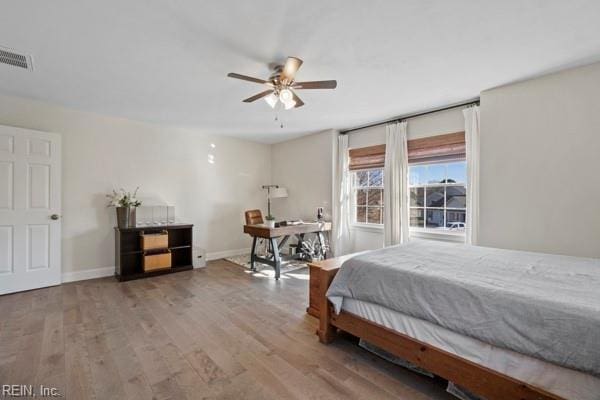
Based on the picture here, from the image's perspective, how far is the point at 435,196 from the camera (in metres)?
3.75

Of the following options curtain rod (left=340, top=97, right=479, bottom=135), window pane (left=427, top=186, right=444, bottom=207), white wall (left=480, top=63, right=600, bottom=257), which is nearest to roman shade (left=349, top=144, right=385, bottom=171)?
curtain rod (left=340, top=97, right=479, bottom=135)

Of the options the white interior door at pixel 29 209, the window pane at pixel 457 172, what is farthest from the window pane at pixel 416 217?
the white interior door at pixel 29 209

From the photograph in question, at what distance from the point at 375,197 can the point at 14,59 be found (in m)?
4.55

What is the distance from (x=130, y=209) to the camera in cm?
390

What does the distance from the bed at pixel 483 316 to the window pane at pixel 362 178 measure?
2527mm

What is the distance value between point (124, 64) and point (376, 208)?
12.5 feet

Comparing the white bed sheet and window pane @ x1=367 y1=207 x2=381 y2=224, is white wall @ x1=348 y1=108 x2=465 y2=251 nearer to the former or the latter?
window pane @ x1=367 y1=207 x2=381 y2=224

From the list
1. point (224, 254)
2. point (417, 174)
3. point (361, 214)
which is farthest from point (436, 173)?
point (224, 254)

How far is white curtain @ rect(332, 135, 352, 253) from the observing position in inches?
183

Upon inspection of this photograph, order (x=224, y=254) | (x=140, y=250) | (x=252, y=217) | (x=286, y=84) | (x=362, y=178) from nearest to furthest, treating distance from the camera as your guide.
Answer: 1. (x=286, y=84)
2. (x=140, y=250)
3. (x=362, y=178)
4. (x=252, y=217)
5. (x=224, y=254)

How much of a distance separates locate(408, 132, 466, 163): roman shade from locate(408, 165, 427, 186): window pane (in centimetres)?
15

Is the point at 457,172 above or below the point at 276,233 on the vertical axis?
above

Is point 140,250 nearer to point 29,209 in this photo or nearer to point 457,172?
point 29,209

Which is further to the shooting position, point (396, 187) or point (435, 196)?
point (396, 187)
